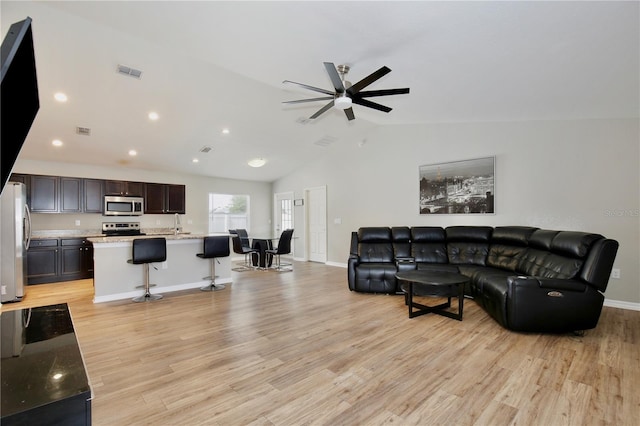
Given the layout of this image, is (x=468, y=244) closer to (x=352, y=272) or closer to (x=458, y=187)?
(x=458, y=187)

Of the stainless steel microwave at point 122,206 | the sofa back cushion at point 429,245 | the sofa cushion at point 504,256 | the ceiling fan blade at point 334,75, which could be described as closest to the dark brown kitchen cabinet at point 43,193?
the stainless steel microwave at point 122,206

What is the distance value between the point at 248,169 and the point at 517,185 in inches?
234

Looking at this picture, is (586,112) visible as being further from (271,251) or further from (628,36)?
(271,251)

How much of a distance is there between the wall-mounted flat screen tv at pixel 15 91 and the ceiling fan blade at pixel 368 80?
2.44 m

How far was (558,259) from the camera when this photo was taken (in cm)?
358

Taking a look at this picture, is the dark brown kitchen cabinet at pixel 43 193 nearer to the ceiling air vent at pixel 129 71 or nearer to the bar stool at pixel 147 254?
the bar stool at pixel 147 254

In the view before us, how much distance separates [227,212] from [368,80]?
6.65 meters

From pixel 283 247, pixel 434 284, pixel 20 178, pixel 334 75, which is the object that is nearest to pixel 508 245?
pixel 434 284

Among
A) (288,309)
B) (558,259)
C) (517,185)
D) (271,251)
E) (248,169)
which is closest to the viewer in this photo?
(558,259)

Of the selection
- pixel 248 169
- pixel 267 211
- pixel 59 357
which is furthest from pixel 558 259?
pixel 267 211

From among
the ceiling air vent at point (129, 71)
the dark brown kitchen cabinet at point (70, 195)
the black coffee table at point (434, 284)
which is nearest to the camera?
the black coffee table at point (434, 284)

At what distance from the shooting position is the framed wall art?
16.9 feet

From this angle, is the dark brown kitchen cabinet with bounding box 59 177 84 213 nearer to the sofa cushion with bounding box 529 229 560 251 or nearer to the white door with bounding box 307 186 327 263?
the white door with bounding box 307 186 327 263

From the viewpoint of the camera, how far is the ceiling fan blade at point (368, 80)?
2.69m
